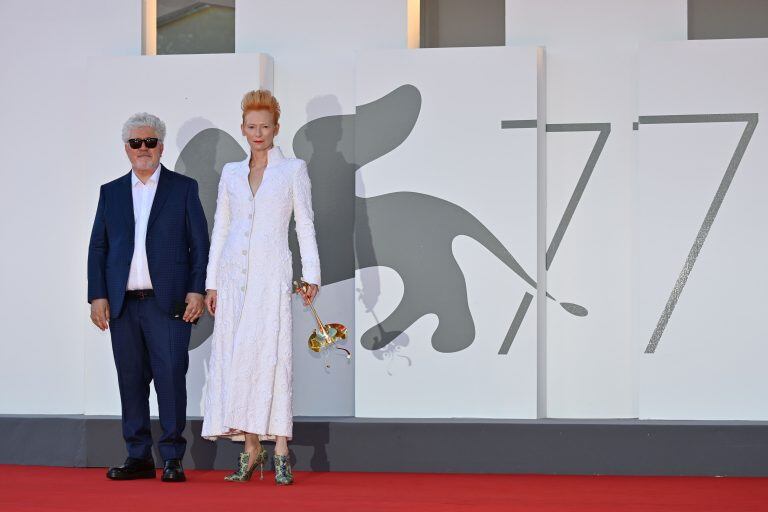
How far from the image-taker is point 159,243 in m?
5.33

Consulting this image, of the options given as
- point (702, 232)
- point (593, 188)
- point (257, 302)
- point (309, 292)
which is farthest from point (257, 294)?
point (702, 232)

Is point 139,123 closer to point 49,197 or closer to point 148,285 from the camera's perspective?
point 148,285

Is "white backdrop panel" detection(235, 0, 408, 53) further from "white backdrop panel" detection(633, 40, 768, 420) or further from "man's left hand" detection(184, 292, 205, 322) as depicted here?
"man's left hand" detection(184, 292, 205, 322)

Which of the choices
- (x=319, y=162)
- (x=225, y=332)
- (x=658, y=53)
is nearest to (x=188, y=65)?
(x=319, y=162)

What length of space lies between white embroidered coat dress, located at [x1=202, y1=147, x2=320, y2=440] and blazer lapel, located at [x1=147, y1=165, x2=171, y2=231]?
0.98 feet

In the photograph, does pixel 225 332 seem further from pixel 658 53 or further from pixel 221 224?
pixel 658 53

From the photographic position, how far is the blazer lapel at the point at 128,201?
538 centimetres

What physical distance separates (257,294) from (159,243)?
50 centimetres

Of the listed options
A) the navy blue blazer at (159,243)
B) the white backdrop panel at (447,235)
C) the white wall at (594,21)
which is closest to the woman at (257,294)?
the navy blue blazer at (159,243)

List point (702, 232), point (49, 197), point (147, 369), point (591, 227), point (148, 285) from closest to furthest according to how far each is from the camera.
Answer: point (148, 285) < point (147, 369) < point (702, 232) < point (591, 227) < point (49, 197)

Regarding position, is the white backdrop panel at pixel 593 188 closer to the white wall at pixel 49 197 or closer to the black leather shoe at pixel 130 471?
the black leather shoe at pixel 130 471

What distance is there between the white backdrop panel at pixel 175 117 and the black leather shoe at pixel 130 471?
0.76 metres

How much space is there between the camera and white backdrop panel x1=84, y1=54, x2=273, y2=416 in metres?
6.18

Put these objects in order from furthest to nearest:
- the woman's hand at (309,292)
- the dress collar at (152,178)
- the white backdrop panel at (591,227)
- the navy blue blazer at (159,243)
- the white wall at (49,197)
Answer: the white wall at (49,197), the white backdrop panel at (591,227), the dress collar at (152,178), the navy blue blazer at (159,243), the woman's hand at (309,292)
